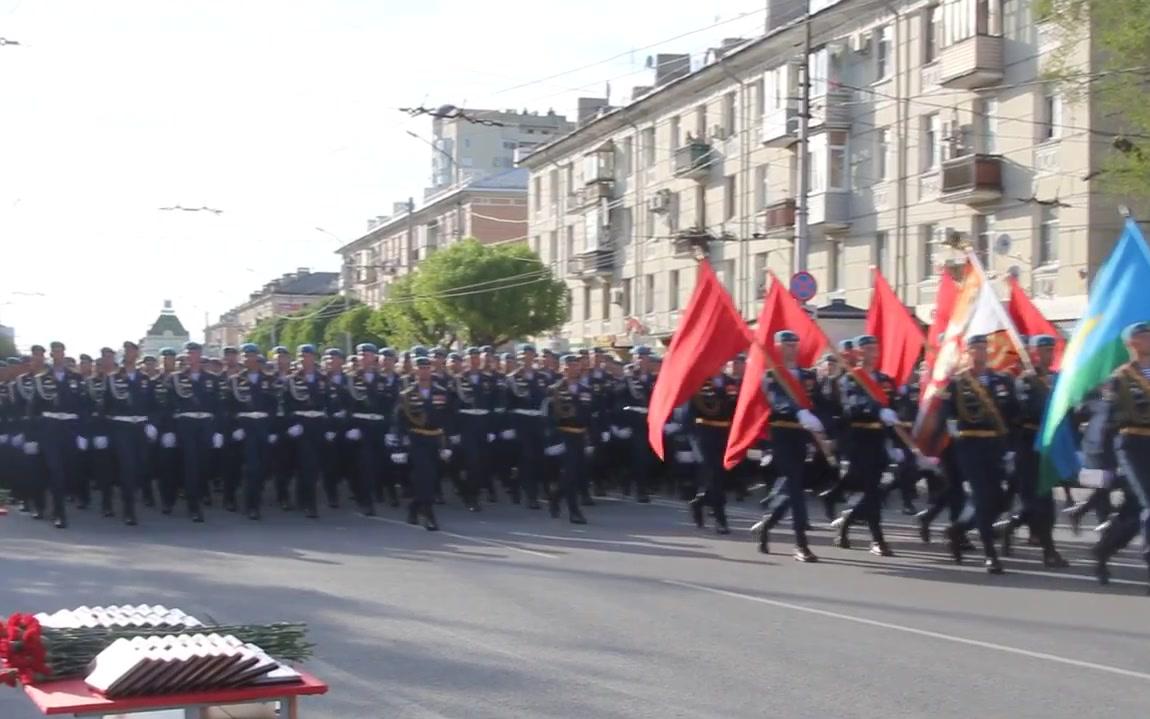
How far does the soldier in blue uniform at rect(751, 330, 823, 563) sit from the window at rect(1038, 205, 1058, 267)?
20.6m

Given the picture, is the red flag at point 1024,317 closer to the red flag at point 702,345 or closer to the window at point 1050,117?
the red flag at point 702,345

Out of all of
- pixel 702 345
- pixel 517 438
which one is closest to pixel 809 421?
pixel 702 345

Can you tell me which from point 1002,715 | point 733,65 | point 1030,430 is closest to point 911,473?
point 1030,430

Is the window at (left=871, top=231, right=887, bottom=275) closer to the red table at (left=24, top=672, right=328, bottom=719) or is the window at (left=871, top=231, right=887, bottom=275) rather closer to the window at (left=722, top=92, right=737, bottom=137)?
the window at (left=722, top=92, right=737, bottom=137)

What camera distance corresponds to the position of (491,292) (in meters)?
57.3

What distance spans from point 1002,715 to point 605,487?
14.9 meters

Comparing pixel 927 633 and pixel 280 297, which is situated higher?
pixel 280 297

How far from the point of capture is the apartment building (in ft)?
259

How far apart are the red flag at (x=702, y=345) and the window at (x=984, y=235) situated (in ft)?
67.7

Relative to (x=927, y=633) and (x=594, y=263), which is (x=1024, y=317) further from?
(x=594, y=263)

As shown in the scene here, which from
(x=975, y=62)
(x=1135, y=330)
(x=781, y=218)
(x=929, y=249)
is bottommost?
(x=1135, y=330)

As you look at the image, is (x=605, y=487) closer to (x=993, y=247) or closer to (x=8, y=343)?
(x=993, y=247)

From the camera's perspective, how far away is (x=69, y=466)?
18.7m

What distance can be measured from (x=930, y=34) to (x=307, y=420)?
2354 cm
